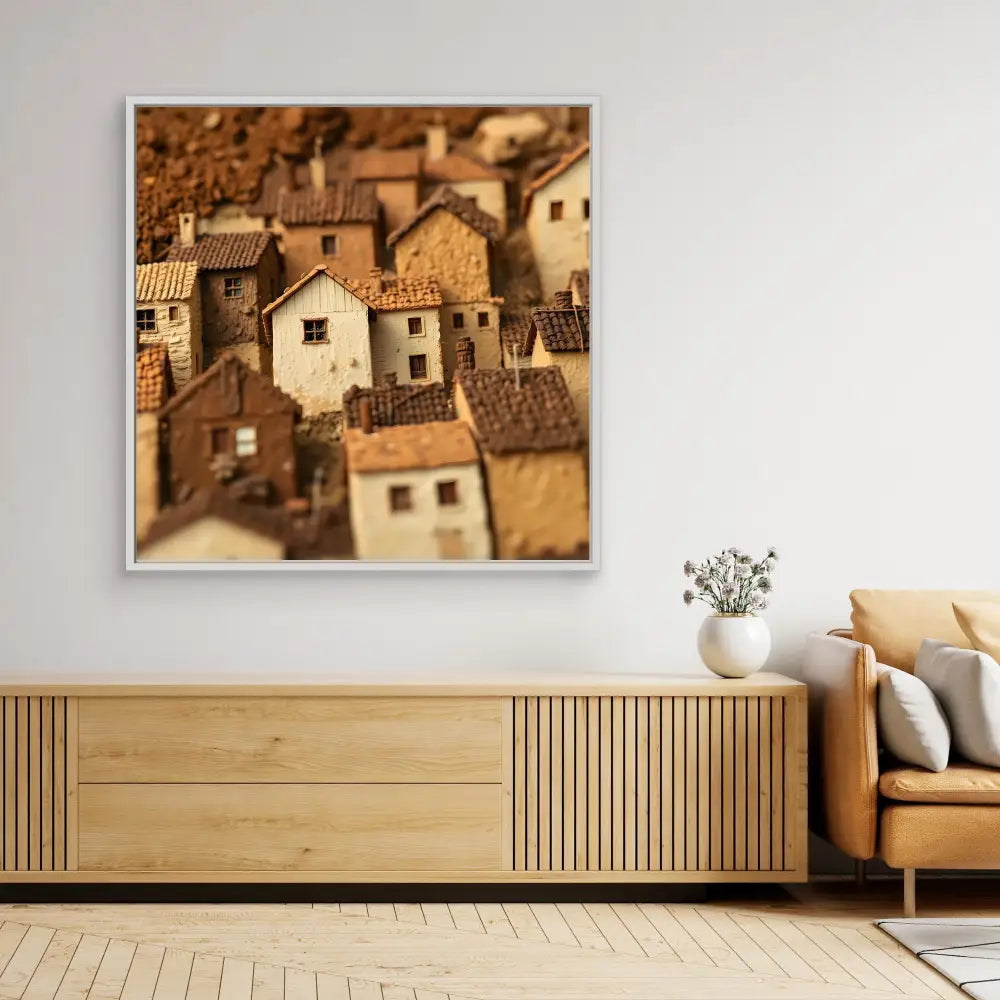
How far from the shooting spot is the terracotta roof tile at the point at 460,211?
11.8 ft

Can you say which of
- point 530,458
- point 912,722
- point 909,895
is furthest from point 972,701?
point 530,458

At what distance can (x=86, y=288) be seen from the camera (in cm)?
360

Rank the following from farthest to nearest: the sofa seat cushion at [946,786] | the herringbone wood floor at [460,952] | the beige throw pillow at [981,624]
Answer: the beige throw pillow at [981,624] → the sofa seat cushion at [946,786] → the herringbone wood floor at [460,952]

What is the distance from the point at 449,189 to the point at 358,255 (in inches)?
13.3

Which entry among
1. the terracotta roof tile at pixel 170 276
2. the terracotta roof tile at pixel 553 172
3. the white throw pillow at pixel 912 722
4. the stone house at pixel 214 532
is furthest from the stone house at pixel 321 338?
the white throw pillow at pixel 912 722

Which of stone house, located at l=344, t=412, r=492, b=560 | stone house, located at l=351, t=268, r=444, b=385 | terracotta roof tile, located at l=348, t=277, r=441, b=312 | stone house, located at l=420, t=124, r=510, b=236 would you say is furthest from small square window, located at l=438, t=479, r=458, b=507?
stone house, located at l=420, t=124, r=510, b=236

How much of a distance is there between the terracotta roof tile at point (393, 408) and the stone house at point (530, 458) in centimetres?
6

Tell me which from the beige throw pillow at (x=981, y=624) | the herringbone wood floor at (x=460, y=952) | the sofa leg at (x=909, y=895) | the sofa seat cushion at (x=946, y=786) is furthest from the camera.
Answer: the beige throw pillow at (x=981, y=624)

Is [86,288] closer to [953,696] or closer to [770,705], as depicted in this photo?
[770,705]

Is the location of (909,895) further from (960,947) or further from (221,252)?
(221,252)

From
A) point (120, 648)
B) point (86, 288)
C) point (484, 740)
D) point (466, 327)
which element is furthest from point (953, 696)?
point (86, 288)

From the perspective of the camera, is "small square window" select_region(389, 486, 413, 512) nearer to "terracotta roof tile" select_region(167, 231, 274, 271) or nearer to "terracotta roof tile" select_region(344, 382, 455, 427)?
"terracotta roof tile" select_region(344, 382, 455, 427)

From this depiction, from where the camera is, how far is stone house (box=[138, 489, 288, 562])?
3.55m

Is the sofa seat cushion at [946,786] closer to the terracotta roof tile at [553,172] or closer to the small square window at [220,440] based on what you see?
the terracotta roof tile at [553,172]
